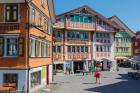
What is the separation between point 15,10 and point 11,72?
4981mm

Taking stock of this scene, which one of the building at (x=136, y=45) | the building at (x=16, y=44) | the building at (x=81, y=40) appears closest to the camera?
the building at (x=16, y=44)

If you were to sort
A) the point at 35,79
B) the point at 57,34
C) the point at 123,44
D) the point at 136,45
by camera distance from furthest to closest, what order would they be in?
the point at 136,45, the point at 123,44, the point at 57,34, the point at 35,79

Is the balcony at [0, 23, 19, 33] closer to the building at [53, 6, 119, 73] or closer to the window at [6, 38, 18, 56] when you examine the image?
the window at [6, 38, 18, 56]

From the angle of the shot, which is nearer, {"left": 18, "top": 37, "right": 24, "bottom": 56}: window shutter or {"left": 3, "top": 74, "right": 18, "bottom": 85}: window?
{"left": 18, "top": 37, "right": 24, "bottom": 56}: window shutter

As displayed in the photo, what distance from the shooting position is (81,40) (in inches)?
2355

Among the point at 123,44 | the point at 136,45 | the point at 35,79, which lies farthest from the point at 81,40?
the point at 136,45

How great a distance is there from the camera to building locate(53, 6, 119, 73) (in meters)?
57.3

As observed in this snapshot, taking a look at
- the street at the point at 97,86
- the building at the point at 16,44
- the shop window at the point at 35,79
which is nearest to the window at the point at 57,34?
the street at the point at 97,86

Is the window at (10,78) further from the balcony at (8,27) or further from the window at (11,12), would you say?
the window at (11,12)

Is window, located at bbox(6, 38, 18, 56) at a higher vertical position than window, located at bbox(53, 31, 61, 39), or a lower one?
lower

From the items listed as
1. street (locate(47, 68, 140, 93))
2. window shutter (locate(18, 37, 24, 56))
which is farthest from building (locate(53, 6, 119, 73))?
→ window shutter (locate(18, 37, 24, 56))

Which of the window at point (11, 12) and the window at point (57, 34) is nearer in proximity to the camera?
the window at point (11, 12)

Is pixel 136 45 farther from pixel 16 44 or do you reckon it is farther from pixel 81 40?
pixel 16 44

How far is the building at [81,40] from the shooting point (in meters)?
57.3
